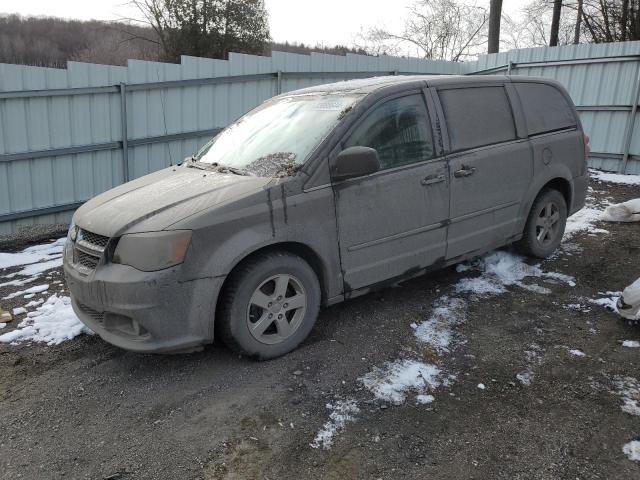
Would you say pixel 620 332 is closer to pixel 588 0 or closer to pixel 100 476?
pixel 100 476

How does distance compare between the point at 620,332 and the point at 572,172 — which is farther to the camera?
the point at 572,172

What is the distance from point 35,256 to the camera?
6207mm

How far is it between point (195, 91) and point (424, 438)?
21.8ft

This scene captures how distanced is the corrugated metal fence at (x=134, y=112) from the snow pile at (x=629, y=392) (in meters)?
6.52

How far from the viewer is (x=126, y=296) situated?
3.26 m

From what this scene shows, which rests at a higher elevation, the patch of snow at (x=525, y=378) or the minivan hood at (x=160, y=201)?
the minivan hood at (x=160, y=201)

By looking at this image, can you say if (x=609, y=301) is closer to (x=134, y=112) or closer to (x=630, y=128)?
(x=134, y=112)

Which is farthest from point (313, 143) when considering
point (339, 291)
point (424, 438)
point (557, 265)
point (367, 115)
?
point (557, 265)

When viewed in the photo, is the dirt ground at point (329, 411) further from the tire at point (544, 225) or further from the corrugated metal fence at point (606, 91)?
the corrugated metal fence at point (606, 91)

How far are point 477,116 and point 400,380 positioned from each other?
246 centimetres

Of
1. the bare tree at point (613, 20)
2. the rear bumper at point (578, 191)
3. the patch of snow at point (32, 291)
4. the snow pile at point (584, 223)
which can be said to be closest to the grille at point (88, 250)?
the patch of snow at point (32, 291)

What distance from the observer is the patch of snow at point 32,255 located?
599 cm

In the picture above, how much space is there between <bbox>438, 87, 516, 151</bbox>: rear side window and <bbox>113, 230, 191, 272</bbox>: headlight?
94.0 inches

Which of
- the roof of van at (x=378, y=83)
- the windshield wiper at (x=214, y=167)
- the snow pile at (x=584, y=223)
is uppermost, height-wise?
the roof of van at (x=378, y=83)
